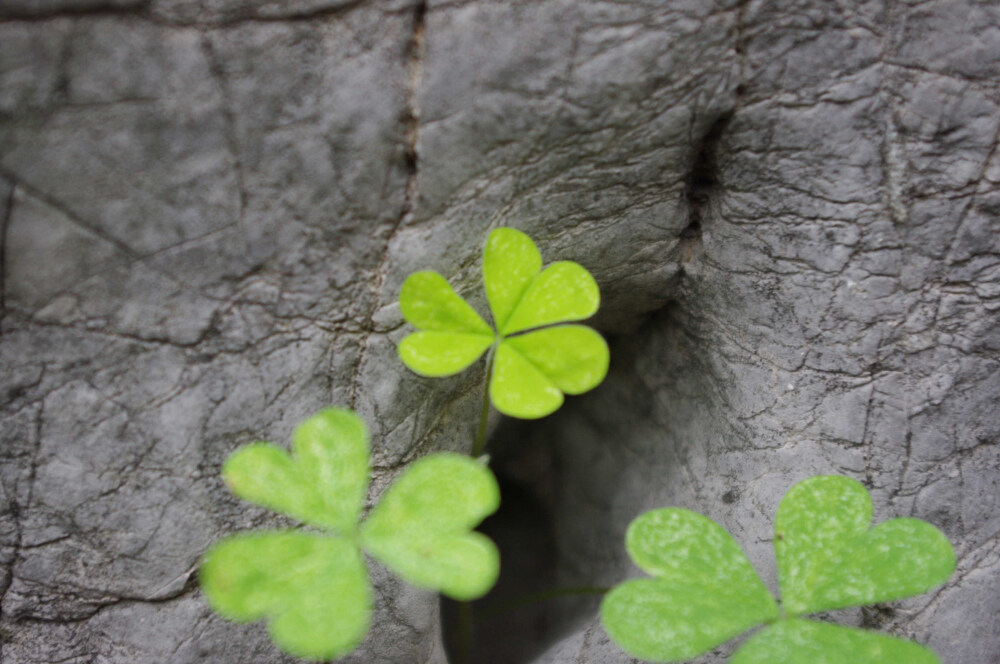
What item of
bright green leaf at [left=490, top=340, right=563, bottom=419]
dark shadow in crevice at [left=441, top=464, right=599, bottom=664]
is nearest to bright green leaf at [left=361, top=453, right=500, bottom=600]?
bright green leaf at [left=490, top=340, right=563, bottom=419]

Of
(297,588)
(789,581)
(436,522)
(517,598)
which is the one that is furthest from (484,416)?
(517,598)

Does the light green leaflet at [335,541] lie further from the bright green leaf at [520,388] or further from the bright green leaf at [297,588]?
the bright green leaf at [520,388]

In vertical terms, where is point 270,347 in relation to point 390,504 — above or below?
above

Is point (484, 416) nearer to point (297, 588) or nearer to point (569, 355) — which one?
point (569, 355)

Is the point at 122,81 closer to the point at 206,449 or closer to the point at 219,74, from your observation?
the point at 219,74

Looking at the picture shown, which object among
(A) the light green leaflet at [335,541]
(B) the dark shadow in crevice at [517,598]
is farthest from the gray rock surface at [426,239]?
(B) the dark shadow in crevice at [517,598]

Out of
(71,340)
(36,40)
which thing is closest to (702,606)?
(71,340)
